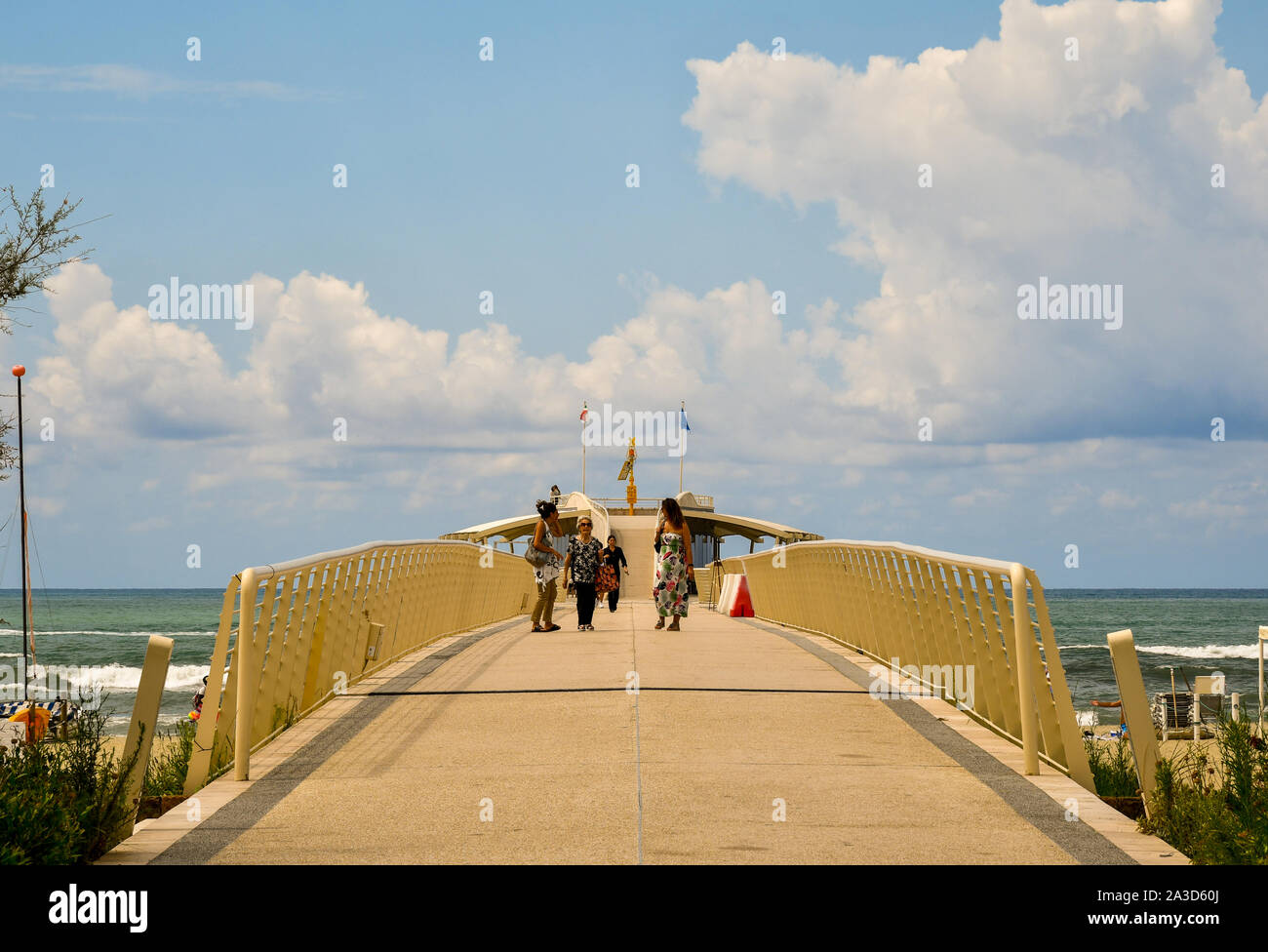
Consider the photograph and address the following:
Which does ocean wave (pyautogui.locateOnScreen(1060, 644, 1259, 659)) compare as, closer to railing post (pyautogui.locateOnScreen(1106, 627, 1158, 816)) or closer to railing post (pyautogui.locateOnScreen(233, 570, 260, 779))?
railing post (pyautogui.locateOnScreen(1106, 627, 1158, 816))

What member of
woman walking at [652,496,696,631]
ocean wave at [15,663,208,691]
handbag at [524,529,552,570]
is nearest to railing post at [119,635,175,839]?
handbag at [524,529,552,570]

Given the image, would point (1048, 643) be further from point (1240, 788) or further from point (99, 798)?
point (99, 798)

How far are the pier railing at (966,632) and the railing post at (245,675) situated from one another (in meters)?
3.96

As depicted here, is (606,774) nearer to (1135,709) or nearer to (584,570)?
(1135,709)

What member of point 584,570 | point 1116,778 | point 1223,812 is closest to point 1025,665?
point 1223,812

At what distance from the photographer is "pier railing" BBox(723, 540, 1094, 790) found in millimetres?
7043

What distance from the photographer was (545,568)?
667 inches

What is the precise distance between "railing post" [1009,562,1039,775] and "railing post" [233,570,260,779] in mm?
3958

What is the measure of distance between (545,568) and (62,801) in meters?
11.5

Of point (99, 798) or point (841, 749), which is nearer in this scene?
point (99, 798)

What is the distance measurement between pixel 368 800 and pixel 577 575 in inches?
439

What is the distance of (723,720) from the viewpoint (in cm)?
866

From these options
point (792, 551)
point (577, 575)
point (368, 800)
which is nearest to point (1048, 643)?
point (368, 800)
